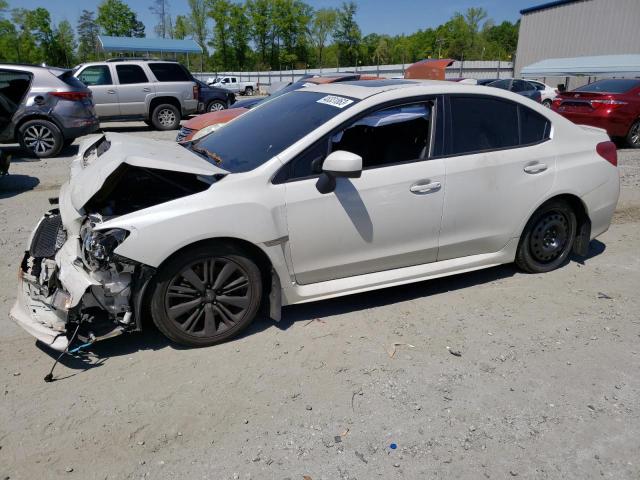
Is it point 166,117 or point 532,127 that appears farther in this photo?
point 166,117

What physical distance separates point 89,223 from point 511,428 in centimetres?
273

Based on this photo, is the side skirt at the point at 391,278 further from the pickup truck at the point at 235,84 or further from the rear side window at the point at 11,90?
the pickup truck at the point at 235,84

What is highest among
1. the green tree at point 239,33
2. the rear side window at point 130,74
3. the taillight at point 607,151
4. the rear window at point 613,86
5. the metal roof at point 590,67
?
the green tree at point 239,33

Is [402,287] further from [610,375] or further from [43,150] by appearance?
[43,150]

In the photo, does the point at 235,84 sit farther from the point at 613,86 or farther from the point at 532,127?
the point at 532,127

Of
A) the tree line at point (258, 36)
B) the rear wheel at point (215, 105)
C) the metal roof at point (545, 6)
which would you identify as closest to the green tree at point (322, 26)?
the tree line at point (258, 36)

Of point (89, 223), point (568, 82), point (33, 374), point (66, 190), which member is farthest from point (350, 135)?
point (568, 82)

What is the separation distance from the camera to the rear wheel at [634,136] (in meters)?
11.8

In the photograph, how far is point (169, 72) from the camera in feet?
47.0

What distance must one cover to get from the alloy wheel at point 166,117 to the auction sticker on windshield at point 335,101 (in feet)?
37.2

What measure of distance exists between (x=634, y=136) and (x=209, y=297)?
12.0 metres

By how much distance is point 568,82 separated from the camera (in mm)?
29953

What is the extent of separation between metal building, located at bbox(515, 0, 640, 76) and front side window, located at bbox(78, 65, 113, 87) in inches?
1183

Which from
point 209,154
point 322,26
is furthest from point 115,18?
point 209,154
